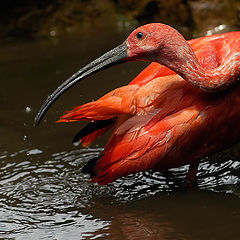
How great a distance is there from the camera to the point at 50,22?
8.66 meters

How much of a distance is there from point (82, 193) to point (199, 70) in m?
1.35

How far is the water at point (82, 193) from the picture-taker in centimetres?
396

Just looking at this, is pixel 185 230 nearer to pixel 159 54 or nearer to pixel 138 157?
pixel 138 157

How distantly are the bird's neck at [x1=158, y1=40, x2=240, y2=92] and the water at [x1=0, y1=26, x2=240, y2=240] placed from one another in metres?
0.88

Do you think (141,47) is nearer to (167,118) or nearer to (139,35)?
(139,35)

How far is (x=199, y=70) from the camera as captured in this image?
4.06m

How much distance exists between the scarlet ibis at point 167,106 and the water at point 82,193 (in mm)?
264

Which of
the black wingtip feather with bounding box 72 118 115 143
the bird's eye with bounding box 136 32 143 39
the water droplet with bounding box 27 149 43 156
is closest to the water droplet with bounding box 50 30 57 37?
the water droplet with bounding box 27 149 43 156

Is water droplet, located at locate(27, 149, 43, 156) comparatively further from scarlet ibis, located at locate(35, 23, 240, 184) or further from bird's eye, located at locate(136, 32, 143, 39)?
bird's eye, located at locate(136, 32, 143, 39)

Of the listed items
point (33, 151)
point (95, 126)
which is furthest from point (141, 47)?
point (33, 151)

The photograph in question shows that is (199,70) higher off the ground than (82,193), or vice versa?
(199,70)

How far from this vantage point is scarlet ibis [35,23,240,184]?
161 inches

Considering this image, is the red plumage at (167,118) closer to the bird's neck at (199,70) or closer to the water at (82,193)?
the bird's neck at (199,70)

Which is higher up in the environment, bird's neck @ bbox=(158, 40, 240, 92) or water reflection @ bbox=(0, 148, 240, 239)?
bird's neck @ bbox=(158, 40, 240, 92)
